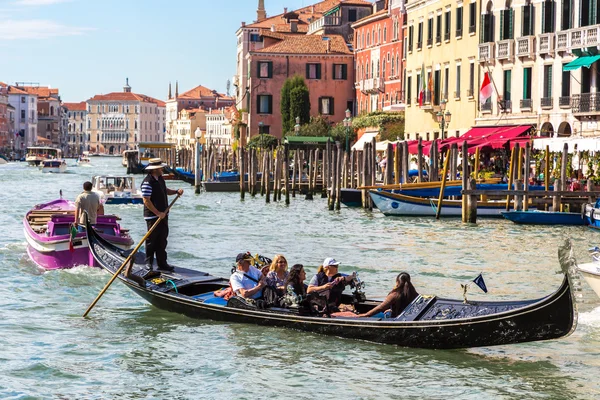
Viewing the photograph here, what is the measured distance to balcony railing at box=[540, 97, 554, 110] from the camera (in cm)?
2853

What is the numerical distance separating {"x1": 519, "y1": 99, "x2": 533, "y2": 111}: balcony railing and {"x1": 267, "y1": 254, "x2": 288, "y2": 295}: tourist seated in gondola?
19472 millimetres

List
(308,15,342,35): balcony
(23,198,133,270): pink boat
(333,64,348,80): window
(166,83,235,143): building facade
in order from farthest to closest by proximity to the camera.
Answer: (166,83,235,143): building facade < (308,15,342,35): balcony < (333,64,348,80): window < (23,198,133,270): pink boat

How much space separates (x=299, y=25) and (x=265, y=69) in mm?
12039

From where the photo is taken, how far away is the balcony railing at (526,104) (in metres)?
29.5

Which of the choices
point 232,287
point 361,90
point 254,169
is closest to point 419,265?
point 232,287

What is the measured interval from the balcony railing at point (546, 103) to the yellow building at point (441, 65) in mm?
4034

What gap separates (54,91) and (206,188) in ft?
377

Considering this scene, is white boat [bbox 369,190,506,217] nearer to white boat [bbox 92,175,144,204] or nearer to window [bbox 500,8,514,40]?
white boat [bbox 92,175,144,204]

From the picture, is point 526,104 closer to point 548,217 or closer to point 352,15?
point 548,217

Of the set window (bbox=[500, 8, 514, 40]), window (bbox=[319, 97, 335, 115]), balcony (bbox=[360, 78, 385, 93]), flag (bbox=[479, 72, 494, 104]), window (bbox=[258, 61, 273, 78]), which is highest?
window (bbox=[258, 61, 273, 78])

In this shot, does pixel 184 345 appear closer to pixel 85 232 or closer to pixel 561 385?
pixel 561 385

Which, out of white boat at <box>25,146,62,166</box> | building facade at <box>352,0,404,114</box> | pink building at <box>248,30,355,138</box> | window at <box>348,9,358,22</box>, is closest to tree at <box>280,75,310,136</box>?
pink building at <box>248,30,355,138</box>

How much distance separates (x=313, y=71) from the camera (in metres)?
59.2

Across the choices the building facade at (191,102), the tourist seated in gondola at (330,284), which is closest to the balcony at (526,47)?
the tourist seated in gondola at (330,284)
